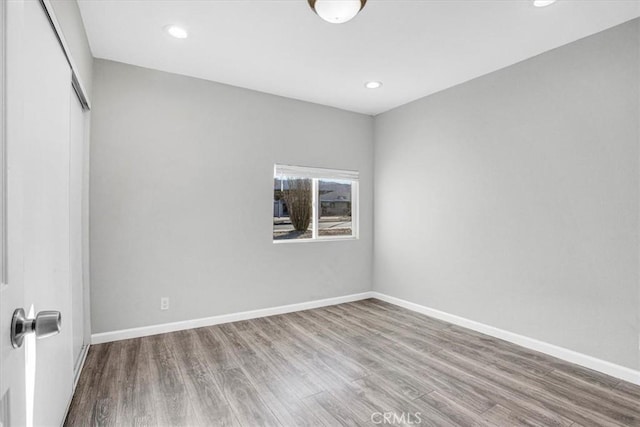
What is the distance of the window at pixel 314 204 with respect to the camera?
4031 millimetres

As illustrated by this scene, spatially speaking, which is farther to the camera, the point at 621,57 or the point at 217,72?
the point at 217,72

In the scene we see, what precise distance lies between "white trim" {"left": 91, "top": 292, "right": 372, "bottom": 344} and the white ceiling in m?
2.55

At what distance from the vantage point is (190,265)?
3379 mm

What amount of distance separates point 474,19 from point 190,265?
10.9ft

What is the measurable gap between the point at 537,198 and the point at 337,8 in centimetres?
233

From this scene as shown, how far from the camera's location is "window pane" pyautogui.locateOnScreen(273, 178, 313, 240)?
4000mm

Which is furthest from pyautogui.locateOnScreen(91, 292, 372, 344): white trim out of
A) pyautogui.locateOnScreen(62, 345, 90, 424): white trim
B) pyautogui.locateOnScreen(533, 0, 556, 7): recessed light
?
pyautogui.locateOnScreen(533, 0, 556, 7): recessed light

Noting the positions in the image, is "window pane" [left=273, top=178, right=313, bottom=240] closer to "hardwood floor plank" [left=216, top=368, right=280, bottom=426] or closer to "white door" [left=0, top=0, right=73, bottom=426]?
"hardwood floor plank" [left=216, top=368, right=280, bottom=426]

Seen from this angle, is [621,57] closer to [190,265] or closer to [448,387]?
[448,387]

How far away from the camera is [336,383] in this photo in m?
2.33

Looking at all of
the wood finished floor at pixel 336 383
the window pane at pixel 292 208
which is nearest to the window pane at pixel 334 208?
the window pane at pixel 292 208

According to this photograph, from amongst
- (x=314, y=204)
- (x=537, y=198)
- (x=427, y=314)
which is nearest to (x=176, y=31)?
(x=314, y=204)

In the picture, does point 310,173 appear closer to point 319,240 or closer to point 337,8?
point 319,240

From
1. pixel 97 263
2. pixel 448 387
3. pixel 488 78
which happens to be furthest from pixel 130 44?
pixel 448 387
